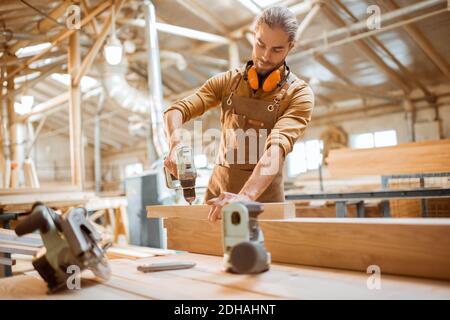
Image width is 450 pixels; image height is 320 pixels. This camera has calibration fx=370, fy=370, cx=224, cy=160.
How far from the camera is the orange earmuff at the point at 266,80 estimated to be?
6.09 feet

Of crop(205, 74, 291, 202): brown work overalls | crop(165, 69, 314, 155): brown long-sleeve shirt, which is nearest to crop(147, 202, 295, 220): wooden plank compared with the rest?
crop(165, 69, 314, 155): brown long-sleeve shirt

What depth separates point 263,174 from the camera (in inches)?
55.6

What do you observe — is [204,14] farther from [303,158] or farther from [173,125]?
[173,125]

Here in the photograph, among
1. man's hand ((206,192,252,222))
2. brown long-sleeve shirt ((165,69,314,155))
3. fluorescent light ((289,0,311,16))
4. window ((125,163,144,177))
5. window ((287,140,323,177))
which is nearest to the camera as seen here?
man's hand ((206,192,252,222))

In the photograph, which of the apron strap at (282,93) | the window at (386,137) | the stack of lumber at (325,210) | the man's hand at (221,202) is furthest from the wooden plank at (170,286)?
the window at (386,137)

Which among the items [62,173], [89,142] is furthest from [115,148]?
[62,173]

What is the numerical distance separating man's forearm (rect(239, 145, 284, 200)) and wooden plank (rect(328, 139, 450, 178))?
3.98m

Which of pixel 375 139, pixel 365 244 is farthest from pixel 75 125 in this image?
pixel 375 139

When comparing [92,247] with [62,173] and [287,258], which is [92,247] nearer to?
[287,258]

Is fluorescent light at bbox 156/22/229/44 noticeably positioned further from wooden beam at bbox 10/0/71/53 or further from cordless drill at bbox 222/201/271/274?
cordless drill at bbox 222/201/271/274

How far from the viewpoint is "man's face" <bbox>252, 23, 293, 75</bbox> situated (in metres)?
1.68

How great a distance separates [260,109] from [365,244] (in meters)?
0.99

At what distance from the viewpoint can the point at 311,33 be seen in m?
7.72

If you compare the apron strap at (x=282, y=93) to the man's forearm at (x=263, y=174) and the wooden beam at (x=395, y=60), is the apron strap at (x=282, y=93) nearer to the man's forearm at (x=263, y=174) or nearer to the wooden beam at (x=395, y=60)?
the man's forearm at (x=263, y=174)
